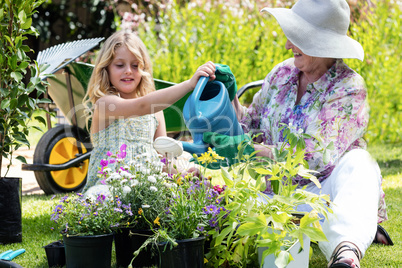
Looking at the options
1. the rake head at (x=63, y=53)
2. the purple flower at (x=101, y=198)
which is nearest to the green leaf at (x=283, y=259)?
the purple flower at (x=101, y=198)

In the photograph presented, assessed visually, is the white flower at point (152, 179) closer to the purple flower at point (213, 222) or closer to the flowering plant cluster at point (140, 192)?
the flowering plant cluster at point (140, 192)

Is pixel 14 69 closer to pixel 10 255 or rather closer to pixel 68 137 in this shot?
pixel 10 255

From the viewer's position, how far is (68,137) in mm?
3607

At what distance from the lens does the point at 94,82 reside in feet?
8.00

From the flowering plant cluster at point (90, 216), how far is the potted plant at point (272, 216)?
378 mm

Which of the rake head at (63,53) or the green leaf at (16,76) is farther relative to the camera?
the rake head at (63,53)

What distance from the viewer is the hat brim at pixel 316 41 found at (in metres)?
1.98

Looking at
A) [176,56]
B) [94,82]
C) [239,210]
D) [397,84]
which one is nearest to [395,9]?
[397,84]

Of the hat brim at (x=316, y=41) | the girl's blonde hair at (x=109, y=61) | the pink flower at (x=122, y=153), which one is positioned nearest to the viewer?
the pink flower at (x=122, y=153)

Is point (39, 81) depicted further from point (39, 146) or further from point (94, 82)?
point (39, 146)

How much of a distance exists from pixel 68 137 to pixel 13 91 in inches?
53.8

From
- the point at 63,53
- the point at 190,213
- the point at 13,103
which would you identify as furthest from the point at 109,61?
the point at 190,213

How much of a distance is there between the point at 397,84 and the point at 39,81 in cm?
408

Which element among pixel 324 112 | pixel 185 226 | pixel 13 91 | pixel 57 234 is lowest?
pixel 57 234
